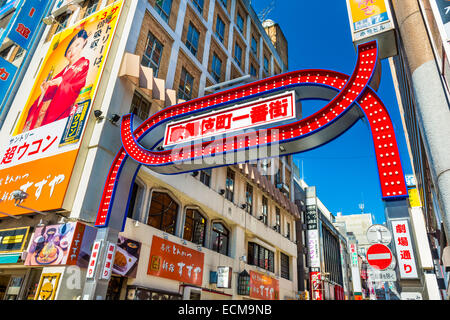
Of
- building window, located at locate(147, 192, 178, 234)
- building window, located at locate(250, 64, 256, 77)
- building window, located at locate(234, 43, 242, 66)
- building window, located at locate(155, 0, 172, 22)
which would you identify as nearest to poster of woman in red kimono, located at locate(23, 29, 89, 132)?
building window, located at locate(155, 0, 172, 22)

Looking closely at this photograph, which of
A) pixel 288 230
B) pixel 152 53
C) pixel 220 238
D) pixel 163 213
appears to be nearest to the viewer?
pixel 163 213

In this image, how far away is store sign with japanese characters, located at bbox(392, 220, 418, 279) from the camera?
12.6 meters

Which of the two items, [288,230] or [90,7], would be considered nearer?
[90,7]

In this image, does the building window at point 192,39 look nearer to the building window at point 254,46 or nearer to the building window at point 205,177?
the building window at point 205,177

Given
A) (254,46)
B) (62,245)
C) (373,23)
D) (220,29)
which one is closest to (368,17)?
(373,23)

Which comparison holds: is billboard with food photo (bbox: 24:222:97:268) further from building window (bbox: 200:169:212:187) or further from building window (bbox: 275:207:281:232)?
building window (bbox: 275:207:281:232)

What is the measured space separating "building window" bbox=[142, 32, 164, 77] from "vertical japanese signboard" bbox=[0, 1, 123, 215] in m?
1.86

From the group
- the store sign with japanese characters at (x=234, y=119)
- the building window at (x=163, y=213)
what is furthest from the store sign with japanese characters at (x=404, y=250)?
the building window at (x=163, y=213)

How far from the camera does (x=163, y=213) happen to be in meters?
15.5

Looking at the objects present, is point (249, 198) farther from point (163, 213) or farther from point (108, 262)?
point (108, 262)

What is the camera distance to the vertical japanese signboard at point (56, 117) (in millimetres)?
12258

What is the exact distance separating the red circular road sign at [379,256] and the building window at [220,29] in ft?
61.6

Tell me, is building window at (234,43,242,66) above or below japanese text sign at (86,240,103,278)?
above

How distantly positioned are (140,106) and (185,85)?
4.25 meters
